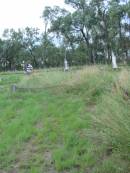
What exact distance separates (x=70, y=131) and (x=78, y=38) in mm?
47252

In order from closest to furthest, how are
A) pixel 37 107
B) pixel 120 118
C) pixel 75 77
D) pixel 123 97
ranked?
pixel 120 118 < pixel 123 97 < pixel 37 107 < pixel 75 77

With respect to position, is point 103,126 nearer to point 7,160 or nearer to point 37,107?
point 7,160

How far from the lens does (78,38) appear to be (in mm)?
53781

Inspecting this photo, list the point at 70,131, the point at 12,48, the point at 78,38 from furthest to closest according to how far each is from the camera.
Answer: the point at 12,48
the point at 78,38
the point at 70,131

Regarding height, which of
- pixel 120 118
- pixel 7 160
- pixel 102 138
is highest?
pixel 120 118

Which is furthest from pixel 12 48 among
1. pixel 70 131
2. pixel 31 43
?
pixel 70 131

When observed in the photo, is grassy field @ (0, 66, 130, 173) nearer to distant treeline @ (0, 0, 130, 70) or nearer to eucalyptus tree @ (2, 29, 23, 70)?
distant treeline @ (0, 0, 130, 70)

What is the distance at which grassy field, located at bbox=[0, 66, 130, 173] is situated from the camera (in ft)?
17.3

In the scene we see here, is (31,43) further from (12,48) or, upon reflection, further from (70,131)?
(70,131)

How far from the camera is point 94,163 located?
562cm

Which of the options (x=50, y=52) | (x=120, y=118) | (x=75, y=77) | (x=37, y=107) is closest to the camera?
(x=120, y=118)

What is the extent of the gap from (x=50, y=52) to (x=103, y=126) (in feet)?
193

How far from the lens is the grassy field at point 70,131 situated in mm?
5281

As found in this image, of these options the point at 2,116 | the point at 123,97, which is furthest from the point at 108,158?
the point at 2,116
